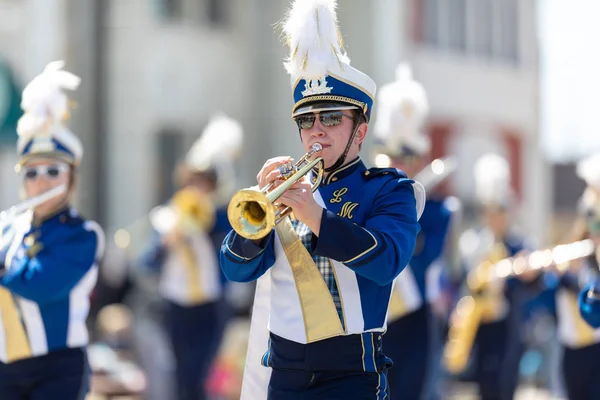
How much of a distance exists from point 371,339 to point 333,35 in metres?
1.04

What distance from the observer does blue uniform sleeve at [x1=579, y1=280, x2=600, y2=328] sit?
20.3 feet

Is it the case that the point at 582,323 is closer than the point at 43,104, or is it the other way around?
the point at 43,104

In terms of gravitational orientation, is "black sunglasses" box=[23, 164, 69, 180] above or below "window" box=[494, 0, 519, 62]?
below

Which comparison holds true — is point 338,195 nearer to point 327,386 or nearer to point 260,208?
point 260,208

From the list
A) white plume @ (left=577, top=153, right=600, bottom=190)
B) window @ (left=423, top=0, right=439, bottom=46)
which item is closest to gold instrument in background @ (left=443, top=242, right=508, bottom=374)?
white plume @ (left=577, top=153, right=600, bottom=190)

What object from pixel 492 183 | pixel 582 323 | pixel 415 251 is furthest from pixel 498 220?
pixel 415 251

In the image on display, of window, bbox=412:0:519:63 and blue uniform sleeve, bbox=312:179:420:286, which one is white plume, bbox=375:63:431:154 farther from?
window, bbox=412:0:519:63

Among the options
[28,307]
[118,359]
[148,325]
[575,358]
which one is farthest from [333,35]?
[148,325]

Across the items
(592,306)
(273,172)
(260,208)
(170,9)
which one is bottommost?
(592,306)

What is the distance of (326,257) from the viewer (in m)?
4.05

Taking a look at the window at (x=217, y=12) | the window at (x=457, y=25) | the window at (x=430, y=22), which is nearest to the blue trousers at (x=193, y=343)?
the window at (x=217, y=12)

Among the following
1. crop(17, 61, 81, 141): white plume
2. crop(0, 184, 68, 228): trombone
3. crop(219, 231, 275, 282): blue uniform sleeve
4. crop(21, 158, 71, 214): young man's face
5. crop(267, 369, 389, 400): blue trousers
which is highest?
crop(17, 61, 81, 141): white plume

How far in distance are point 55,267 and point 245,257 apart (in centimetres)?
153

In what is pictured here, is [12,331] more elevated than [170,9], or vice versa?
[170,9]
